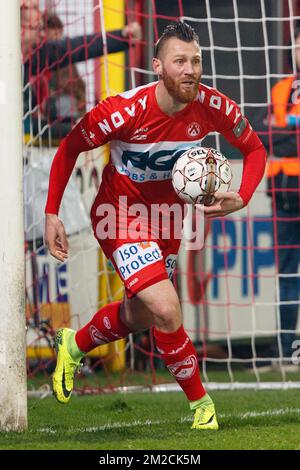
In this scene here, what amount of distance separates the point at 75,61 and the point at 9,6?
3.23 m

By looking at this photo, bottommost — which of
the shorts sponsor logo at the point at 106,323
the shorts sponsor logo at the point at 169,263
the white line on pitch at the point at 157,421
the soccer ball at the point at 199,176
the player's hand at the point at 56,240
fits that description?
the white line on pitch at the point at 157,421

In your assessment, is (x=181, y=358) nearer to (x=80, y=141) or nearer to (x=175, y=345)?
(x=175, y=345)

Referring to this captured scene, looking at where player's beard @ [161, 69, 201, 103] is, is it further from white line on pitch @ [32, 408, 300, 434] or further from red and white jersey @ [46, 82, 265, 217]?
white line on pitch @ [32, 408, 300, 434]

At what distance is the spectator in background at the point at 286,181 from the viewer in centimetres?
985

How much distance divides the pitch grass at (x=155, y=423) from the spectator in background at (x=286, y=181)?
1284 millimetres

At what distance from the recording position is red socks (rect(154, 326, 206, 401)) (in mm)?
6582

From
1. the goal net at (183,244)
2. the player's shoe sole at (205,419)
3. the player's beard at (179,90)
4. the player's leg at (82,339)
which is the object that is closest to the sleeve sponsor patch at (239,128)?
the player's beard at (179,90)

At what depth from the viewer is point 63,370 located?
7.33m

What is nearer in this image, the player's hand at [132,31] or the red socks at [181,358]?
the red socks at [181,358]

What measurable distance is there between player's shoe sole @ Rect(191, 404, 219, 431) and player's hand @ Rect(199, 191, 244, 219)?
3.27 feet

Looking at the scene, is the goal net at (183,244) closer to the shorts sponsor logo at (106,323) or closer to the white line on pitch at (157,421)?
the white line on pitch at (157,421)

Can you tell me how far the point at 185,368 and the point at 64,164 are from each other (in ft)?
4.03
